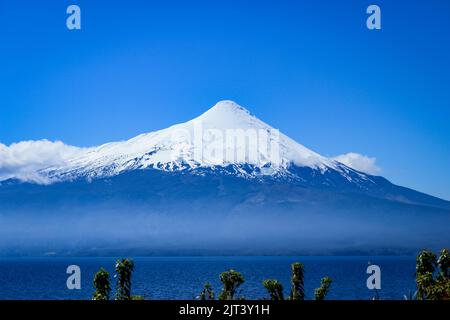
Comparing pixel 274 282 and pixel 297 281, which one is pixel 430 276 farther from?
pixel 297 281

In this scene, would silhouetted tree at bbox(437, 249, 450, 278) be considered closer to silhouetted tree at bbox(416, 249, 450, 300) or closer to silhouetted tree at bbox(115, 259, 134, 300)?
silhouetted tree at bbox(416, 249, 450, 300)

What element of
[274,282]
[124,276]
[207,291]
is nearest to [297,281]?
[274,282]

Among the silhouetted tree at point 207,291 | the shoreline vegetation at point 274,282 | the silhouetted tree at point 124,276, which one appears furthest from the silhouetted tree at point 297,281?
the silhouetted tree at point 124,276

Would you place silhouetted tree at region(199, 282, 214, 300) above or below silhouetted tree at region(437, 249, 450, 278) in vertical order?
below

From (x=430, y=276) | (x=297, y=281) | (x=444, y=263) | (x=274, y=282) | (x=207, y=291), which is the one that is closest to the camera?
(x=430, y=276)

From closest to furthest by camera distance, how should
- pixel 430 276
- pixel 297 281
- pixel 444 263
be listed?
pixel 430 276 → pixel 444 263 → pixel 297 281

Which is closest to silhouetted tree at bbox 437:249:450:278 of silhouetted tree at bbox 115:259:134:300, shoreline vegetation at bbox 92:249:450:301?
shoreline vegetation at bbox 92:249:450:301

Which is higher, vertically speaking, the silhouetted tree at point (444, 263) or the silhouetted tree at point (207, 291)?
the silhouetted tree at point (444, 263)

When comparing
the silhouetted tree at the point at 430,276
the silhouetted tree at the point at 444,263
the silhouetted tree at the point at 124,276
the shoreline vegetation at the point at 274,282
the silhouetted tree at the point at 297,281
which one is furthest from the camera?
the silhouetted tree at the point at 297,281

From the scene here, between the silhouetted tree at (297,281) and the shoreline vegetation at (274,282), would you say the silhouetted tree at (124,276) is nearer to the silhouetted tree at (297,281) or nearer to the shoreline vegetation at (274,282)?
the shoreline vegetation at (274,282)
